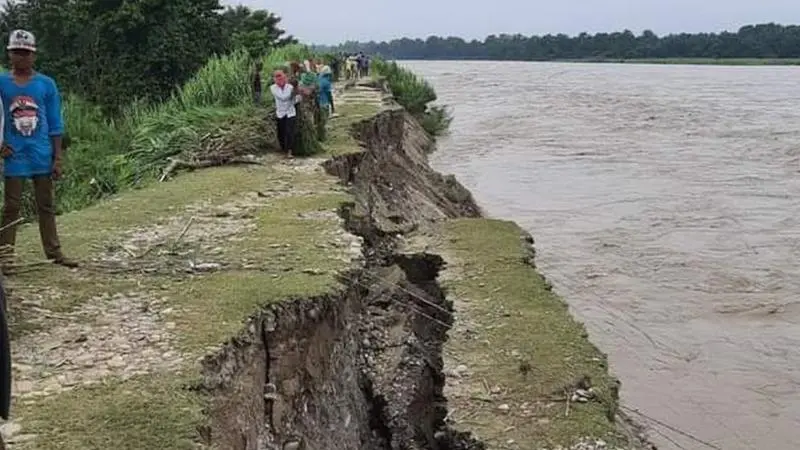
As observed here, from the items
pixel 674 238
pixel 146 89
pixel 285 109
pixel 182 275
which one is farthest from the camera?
pixel 146 89

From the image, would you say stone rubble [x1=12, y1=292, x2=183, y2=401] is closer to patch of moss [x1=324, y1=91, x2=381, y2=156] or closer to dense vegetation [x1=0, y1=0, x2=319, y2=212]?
dense vegetation [x1=0, y1=0, x2=319, y2=212]

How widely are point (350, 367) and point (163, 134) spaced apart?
7133 mm

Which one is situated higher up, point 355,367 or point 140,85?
point 140,85

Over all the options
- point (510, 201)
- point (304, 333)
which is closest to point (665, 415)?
point (304, 333)

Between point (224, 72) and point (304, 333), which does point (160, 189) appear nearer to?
point (304, 333)

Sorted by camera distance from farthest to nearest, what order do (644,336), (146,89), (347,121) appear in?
(146,89) < (347,121) < (644,336)

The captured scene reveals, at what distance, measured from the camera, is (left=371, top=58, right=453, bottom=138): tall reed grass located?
106 ft

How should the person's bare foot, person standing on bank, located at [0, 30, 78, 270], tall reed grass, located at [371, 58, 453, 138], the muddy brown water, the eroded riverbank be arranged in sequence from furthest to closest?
tall reed grass, located at [371, 58, 453, 138]
the muddy brown water
the person's bare foot
person standing on bank, located at [0, 30, 78, 270]
the eroded riverbank

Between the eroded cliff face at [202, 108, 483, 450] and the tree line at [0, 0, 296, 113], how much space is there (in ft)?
A: 38.5

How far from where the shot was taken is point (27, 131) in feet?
19.1

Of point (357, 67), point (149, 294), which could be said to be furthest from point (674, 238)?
point (357, 67)

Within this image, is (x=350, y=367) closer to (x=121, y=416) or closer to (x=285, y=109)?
(x=121, y=416)

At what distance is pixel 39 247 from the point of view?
23.4 ft

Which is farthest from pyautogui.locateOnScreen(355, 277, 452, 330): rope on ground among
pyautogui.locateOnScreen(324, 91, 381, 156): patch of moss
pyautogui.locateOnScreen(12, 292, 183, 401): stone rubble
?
pyautogui.locateOnScreen(324, 91, 381, 156): patch of moss
